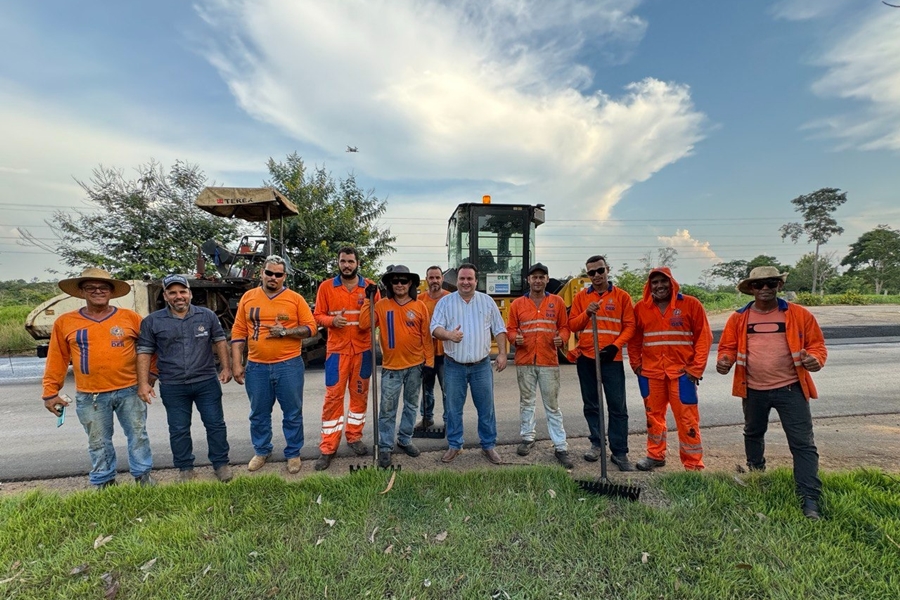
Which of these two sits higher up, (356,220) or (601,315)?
(356,220)

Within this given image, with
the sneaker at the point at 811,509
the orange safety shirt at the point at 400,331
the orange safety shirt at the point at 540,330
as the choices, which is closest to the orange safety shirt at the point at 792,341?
the sneaker at the point at 811,509

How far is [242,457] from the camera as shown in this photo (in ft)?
13.4

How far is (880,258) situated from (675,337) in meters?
55.6

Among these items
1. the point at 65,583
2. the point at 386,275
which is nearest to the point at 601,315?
the point at 386,275

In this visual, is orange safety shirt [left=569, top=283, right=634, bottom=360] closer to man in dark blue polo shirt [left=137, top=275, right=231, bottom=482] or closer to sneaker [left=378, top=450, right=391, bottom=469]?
sneaker [left=378, top=450, right=391, bottom=469]

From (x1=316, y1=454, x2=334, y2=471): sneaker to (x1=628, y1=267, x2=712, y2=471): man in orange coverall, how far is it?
2932 millimetres

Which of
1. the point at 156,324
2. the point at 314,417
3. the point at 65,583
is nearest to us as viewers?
the point at 65,583

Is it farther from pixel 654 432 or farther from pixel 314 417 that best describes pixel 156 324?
pixel 654 432

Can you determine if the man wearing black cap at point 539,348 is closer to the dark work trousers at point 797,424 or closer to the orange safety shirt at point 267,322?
the dark work trousers at point 797,424

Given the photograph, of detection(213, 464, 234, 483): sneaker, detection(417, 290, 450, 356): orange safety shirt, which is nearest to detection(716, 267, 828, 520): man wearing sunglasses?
detection(417, 290, 450, 356): orange safety shirt

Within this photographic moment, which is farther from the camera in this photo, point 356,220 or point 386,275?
point 356,220

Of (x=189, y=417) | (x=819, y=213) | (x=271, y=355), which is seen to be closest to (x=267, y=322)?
(x=271, y=355)

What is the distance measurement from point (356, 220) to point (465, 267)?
12.0 m

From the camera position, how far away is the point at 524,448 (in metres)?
4.02
